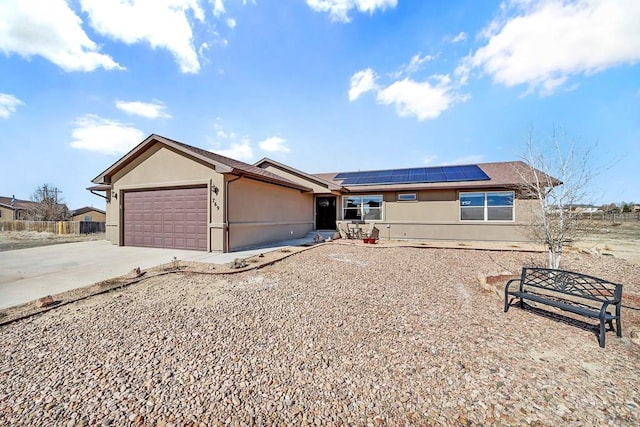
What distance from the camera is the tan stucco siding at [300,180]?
16.1m

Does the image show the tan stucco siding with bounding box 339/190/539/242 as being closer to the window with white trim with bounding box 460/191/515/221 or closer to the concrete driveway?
the window with white trim with bounding box 460/191/515/221

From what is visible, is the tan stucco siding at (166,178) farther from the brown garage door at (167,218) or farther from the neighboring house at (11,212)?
the neighboring house at (11,212)

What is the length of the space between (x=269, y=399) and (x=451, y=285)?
5.12 m

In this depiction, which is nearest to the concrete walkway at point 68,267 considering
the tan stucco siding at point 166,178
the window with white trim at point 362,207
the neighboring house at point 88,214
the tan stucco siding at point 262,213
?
the tan stucco siding at point 262,213

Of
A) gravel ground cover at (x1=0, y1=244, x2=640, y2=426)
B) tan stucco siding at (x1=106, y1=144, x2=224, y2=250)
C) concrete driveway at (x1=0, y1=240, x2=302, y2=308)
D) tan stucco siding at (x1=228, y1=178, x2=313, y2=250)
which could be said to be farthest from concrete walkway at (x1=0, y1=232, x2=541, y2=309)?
gravel ground cover at (x1=0, y1=244, x2=640, y2=426)

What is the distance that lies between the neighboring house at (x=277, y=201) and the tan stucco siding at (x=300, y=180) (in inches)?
2.5

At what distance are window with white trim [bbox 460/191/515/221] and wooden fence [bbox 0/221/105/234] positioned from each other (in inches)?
1170

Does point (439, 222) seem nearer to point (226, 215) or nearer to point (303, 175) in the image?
point (303, 175)

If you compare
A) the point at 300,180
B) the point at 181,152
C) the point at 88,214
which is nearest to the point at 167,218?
the point at 181,152

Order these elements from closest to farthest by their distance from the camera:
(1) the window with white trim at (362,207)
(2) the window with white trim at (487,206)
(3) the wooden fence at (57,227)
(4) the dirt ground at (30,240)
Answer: (4) the dirt ground at (30,240), (2) the window with white trim at (487,206), (1) the window with white trim at (362,207), (3) the wooden fence at (57,227)

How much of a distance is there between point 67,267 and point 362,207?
13.0 meters

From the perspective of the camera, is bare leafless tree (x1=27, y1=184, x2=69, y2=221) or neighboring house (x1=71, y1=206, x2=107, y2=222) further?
neighboring house (x1=71, y1=206, x2=107, y2=222)

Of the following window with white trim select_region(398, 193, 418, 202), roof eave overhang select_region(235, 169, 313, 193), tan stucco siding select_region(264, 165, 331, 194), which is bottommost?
window with white trim select_region(398, 193, 418, 202)

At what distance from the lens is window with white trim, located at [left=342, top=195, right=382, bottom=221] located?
15.3 meters
